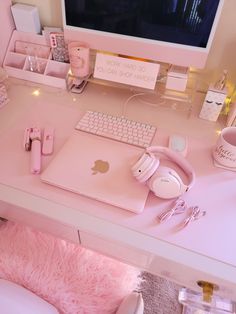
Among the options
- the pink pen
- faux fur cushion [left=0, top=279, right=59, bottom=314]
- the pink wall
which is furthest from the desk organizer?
faux fur cushion [left=0, top=279, right=59, bottom=314]

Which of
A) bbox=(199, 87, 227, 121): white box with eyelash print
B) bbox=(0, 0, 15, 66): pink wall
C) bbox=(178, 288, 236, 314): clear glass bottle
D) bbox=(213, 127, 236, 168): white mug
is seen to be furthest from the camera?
bbox=(178, 288, 236, 314): clear glass bottle

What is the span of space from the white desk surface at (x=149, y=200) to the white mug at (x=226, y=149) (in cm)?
3

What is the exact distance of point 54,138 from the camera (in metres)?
0.76

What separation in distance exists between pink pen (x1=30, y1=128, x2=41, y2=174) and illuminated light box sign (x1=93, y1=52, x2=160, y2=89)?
0.29 m

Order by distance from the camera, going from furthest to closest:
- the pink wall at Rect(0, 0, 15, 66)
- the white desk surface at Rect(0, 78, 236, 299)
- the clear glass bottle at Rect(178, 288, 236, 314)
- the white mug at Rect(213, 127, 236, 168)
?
the clear glass bottle at Rect(178, 288, 236, 314) < the pink wall at Rect(0, 0, 15, 66) < the white mug at Rect(213, 127, 236, 168) < the white desk surface at Rect(0, 78, 236, 299)

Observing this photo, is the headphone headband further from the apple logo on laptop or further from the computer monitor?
the computer monitor

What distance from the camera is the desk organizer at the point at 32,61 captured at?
3.03ft

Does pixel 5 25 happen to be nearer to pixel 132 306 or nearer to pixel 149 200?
pixel 149 200

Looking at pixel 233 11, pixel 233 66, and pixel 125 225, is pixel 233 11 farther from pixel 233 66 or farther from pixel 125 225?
pixel 125 225

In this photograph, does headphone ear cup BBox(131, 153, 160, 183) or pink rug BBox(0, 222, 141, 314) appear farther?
pink rug BBox(0, 222, 141, 314)

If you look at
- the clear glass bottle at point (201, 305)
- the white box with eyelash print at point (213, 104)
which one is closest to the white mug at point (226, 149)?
the white box with eyelash print at point (213, 104)

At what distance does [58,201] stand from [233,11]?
0.73 m

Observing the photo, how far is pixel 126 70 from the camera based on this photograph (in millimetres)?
826

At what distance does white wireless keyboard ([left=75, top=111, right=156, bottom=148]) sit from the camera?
75 centimetres
